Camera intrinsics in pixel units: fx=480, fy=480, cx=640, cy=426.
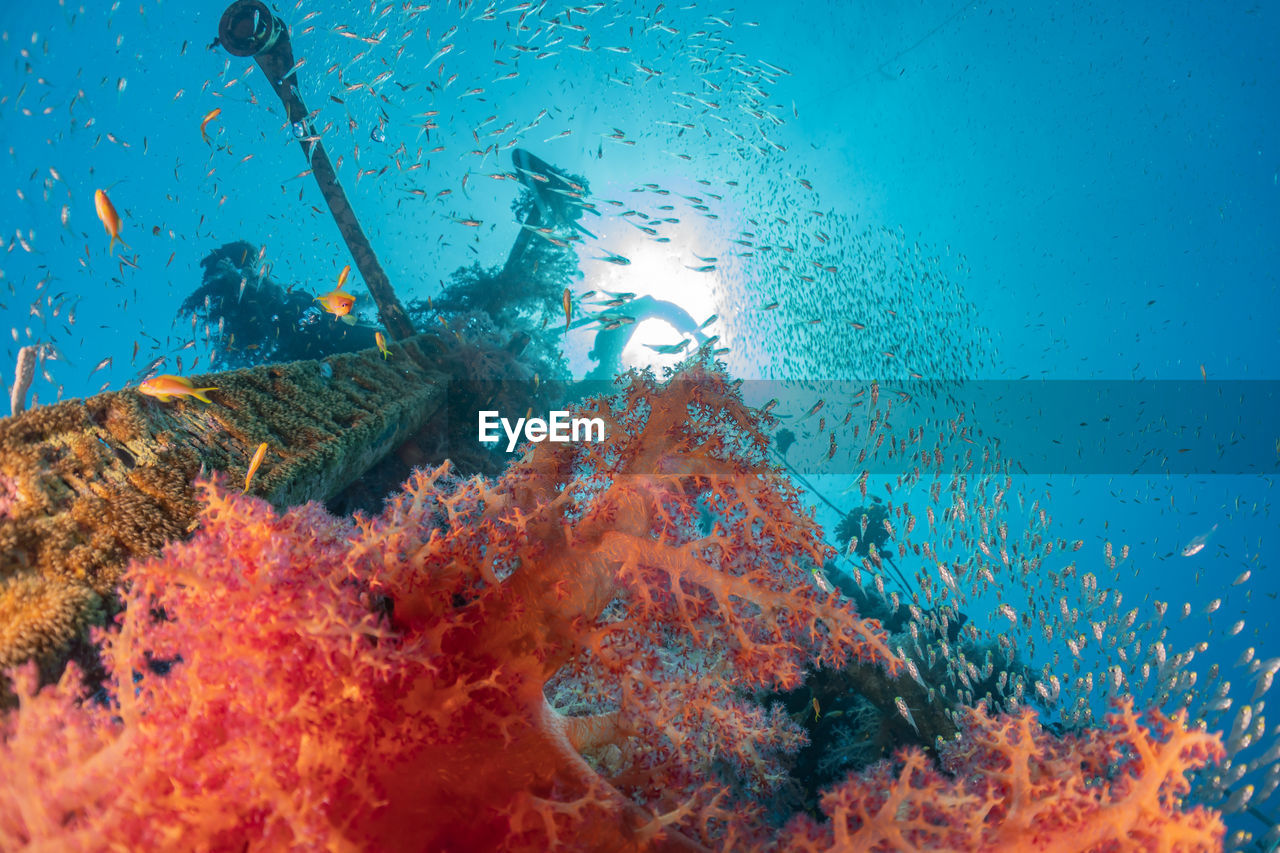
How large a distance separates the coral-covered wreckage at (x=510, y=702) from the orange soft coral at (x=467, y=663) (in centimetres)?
1

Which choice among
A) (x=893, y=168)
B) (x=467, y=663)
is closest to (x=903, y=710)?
(x=467, y=663)

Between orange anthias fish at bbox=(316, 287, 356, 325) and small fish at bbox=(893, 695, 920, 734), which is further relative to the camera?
small fish at bbox=(893, 695, 920, 734)

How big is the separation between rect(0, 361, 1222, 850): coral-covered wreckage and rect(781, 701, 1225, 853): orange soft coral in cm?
1

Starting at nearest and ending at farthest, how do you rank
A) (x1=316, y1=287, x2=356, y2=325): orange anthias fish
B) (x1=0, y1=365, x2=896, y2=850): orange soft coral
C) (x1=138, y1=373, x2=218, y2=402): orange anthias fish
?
1. (x1=0, y1=365, x2=896, y2=850): orange soft coral
2. (x1=138, y1=373, x2=218, y2=402): orange anthias fish
3. (x1=316, y1=287, x2=356, y2=325): orange anthias fish

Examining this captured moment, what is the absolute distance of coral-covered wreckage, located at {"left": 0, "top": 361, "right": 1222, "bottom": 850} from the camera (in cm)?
152

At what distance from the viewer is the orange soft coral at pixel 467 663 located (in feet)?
4.95

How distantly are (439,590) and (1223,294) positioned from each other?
2095 inches

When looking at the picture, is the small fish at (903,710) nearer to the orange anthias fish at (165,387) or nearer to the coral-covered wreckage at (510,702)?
the coral-covered wreckage at (510,702)

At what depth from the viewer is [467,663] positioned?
6.99 feet

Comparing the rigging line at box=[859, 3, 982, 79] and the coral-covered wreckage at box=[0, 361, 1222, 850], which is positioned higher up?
the rigging line at box=[859, 3, 982, 79]

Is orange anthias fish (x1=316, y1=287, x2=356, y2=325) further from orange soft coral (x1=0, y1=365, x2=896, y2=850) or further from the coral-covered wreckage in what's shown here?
the coral-covered wreckage

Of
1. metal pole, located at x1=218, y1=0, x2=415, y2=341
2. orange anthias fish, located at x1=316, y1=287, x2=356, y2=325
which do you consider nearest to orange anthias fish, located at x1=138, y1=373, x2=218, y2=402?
orange anthias fish, located at x1=316, y1=287, x2=356, y2=325

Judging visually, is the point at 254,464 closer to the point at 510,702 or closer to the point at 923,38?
the point at 510,702

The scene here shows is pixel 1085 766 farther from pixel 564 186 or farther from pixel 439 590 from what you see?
pixel 564 186
